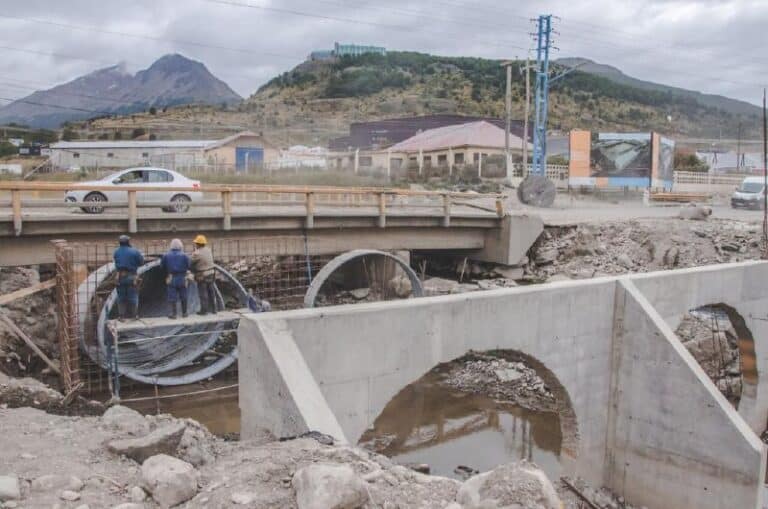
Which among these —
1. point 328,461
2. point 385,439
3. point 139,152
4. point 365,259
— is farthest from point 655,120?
point 328,461

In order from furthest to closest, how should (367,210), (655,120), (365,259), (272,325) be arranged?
1. (655,120)
2. (365,259)
3. (367,210)
4. (272,325)

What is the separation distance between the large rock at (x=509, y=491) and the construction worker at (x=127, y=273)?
8.68 meters

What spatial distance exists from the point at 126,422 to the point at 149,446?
1838 millimetres

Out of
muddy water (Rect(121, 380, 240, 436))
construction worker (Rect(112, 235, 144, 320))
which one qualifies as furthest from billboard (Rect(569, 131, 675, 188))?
construction worker (Rect(112, 235, 144, 320))

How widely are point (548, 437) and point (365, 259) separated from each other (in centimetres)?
826

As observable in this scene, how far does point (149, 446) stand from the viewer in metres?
5.36

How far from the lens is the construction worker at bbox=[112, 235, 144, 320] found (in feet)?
37.9

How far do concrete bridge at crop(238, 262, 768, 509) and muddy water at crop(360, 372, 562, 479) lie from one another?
1607 millimetres

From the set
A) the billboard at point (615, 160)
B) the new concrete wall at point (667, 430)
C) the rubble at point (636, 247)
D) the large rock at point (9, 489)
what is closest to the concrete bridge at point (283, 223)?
the rubble at point (636, 247)

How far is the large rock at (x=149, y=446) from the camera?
5.34 metres

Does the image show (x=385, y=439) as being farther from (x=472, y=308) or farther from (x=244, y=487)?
(x=244, y=487)

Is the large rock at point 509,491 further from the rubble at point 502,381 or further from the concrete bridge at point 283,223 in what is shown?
the concrete bridge at point 283,223

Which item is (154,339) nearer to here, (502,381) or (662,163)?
(502,381)

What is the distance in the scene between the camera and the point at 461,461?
11930 mm
